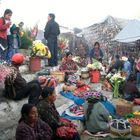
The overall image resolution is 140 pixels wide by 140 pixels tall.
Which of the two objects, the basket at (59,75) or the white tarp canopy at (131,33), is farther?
the white tarp canopy at (131,33)

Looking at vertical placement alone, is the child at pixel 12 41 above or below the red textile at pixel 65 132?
above

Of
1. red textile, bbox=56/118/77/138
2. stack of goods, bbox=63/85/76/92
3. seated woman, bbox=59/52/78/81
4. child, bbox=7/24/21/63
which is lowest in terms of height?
stack of goods, bbox=63/85/76/92

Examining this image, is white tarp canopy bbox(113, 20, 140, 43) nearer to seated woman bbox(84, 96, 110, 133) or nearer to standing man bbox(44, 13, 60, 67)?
standing man bbox(44, 13, 60, 67)

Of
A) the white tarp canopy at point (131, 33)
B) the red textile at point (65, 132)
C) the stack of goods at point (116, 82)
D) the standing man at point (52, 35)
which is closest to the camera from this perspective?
the red textile at point (65, 132)

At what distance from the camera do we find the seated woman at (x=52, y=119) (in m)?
6.02

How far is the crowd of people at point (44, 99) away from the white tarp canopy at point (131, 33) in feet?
12.1

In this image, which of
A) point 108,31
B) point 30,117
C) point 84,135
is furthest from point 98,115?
point 108,31

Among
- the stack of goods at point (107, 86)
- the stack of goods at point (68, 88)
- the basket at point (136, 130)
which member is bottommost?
the basket at point (136, 130)

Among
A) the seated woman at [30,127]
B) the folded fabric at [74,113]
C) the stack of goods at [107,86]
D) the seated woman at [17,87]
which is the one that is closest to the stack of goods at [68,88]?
the folded fabric at [74,113]

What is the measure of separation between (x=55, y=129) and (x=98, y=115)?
68.8 inches

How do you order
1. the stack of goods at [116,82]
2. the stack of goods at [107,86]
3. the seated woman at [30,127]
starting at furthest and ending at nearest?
the stack of goods at [107,86], the stack of goods at [116,82], the seated woman at [30,127]

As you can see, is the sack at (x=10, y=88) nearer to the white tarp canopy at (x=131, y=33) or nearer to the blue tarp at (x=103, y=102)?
the blue tarp at (x=103, y=102)

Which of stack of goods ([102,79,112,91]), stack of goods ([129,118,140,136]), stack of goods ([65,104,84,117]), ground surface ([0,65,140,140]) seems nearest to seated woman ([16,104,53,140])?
ground surface ([0,65,140,140])

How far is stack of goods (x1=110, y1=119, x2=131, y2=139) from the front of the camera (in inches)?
276
